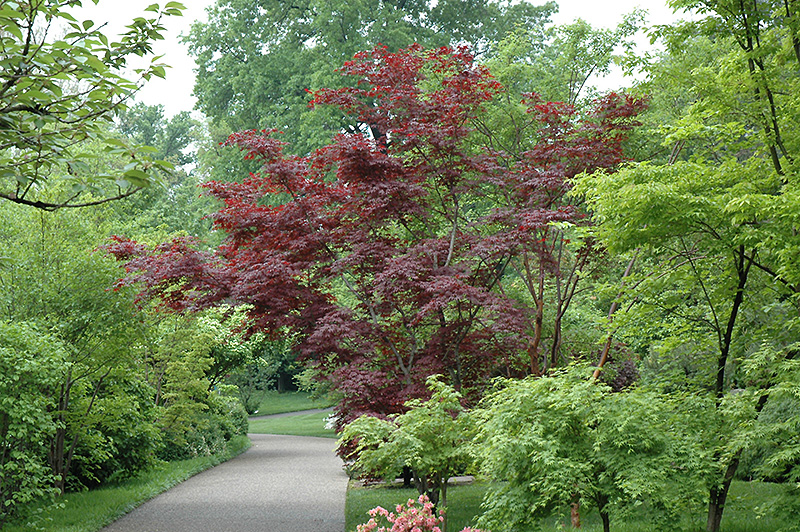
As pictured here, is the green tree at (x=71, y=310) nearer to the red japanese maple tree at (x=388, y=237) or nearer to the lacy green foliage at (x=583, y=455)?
the red japanese maple tree at (x=388, y=237)

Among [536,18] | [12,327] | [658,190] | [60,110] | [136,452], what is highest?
[536,18]

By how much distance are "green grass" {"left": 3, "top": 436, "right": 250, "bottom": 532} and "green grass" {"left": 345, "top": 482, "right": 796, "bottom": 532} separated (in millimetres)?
3210

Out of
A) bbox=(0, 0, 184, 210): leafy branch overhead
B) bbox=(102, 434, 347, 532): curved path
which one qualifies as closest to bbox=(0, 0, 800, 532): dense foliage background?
bbox=(0, 0, 184, 210): leafy branch overhead

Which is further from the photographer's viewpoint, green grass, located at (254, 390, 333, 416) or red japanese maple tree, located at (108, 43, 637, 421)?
green grass, located at (254, 390, 333, 416)

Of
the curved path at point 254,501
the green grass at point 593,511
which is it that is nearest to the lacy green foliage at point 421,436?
the green grass at point 593,511

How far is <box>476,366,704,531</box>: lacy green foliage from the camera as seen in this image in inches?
189

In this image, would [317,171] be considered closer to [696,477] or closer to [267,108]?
[696,477]

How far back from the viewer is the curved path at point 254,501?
348 inches

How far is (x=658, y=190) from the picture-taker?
490cm

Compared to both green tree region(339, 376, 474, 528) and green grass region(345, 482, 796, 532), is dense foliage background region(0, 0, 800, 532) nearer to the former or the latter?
green tree region(339, 376, 474, 528)

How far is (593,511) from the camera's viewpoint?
8.65 m

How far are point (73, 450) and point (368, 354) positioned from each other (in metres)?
4.83

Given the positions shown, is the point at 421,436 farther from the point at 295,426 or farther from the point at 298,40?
the point at 295,426

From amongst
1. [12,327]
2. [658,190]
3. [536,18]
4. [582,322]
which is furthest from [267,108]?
[658,190]
